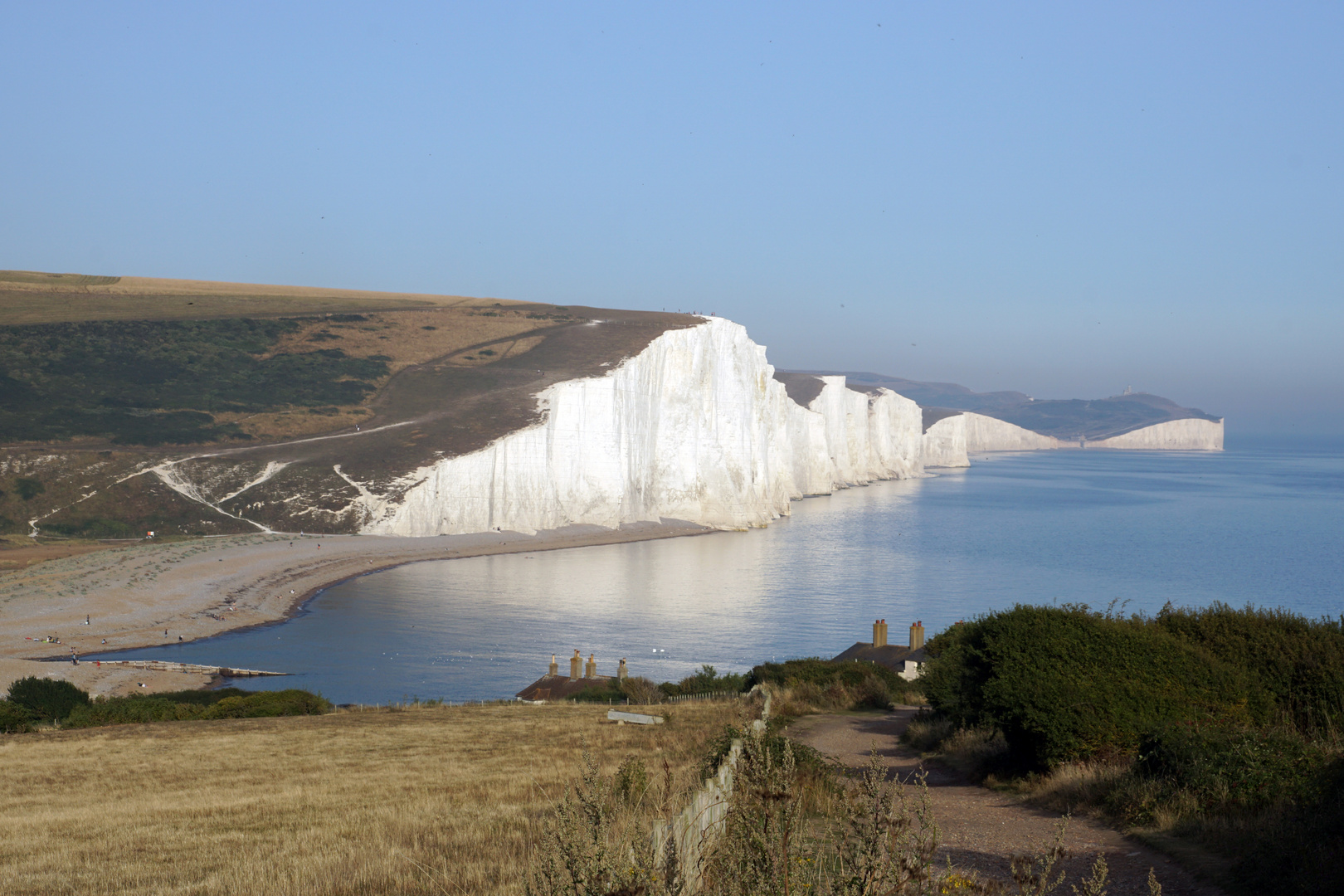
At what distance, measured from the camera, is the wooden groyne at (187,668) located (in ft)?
110

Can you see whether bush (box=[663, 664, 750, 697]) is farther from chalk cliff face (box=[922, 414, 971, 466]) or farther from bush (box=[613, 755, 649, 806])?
chalk cliff face (box=[922, 414, 971, 466])

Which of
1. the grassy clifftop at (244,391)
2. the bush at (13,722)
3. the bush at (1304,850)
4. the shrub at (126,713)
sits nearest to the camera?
the bush at (1304,850)

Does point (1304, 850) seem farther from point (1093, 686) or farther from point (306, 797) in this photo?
point (306, 797)

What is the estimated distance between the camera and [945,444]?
184125 millimetres

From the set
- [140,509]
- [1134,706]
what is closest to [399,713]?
[1134,706]

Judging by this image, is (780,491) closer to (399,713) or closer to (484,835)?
(399,713)

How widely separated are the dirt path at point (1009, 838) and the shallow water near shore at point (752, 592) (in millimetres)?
23433

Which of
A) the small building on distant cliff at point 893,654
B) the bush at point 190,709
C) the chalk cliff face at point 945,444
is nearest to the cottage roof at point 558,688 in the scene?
the bush at point 190,709

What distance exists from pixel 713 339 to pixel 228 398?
128ft

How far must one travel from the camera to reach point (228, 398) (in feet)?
274

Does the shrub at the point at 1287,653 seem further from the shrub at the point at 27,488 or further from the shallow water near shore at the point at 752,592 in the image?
the shrub at the point at 27,488

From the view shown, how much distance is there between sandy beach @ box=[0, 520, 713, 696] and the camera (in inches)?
1320

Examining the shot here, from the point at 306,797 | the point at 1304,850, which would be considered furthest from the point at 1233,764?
the point at 306,797

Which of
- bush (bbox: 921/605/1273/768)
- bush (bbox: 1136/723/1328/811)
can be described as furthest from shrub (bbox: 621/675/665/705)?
bush (bbox: 1136/723/1328/811)
